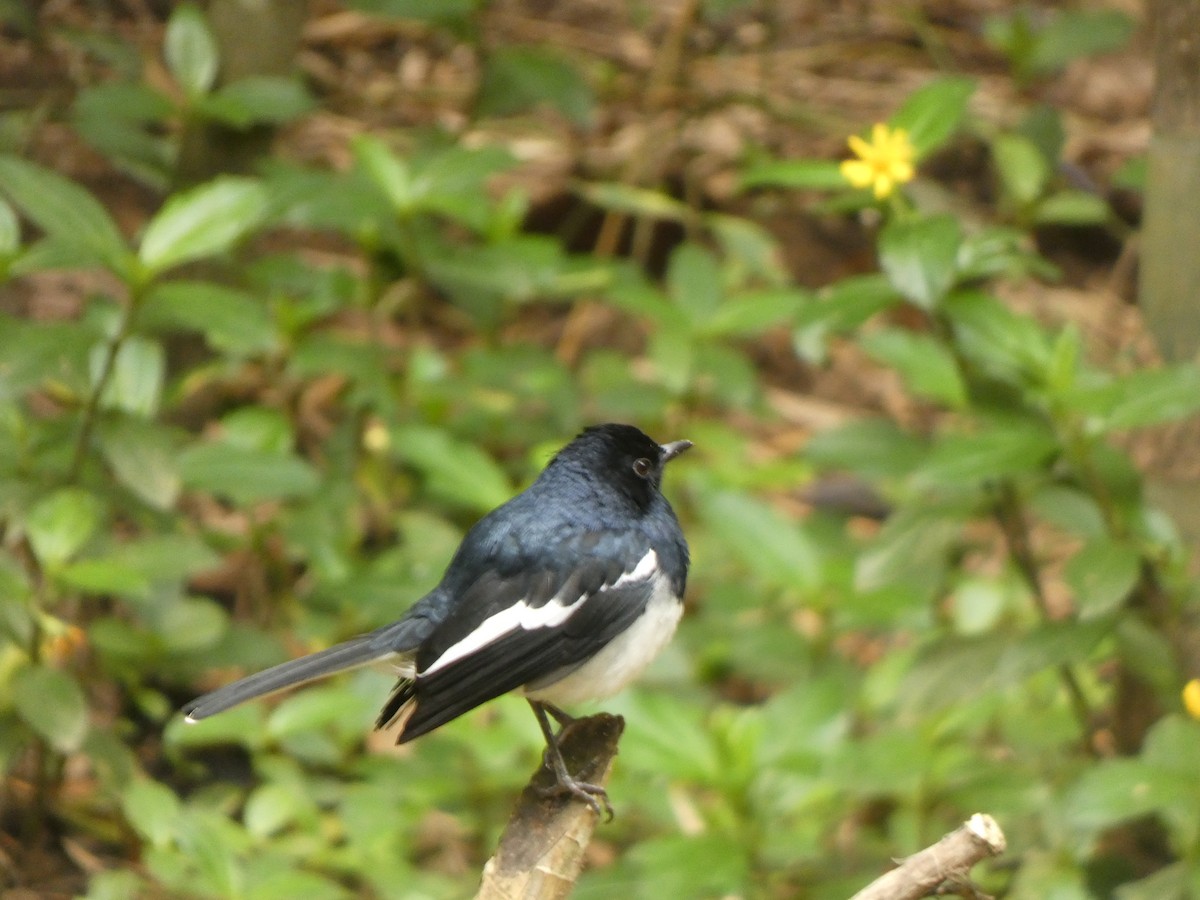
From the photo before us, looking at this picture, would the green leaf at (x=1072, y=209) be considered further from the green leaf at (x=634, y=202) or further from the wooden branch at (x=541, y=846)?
the wooden branch at (x=541, y=846)

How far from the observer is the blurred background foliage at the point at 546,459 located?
3.39m

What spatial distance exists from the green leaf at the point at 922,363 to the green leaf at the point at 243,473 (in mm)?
1478

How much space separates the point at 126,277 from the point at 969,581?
273cm

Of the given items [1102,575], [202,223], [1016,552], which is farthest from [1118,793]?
[202,223]

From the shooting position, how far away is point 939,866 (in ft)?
6.76

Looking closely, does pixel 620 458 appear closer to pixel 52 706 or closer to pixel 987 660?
pixel 987 660

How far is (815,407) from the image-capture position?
20.6ft

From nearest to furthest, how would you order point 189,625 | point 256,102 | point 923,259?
point 923,259, point 189,625, point 256,102

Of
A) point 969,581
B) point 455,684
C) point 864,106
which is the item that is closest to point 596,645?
point 455,684

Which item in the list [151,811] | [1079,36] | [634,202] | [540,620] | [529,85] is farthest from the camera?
[634,202]

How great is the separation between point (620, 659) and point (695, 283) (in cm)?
242

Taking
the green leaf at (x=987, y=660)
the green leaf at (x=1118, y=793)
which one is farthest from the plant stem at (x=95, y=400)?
the green leaf at (x=1118, y=793)

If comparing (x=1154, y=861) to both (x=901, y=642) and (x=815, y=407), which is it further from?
(x=815, y=407)

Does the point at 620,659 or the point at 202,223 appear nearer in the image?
the point at 620,659
